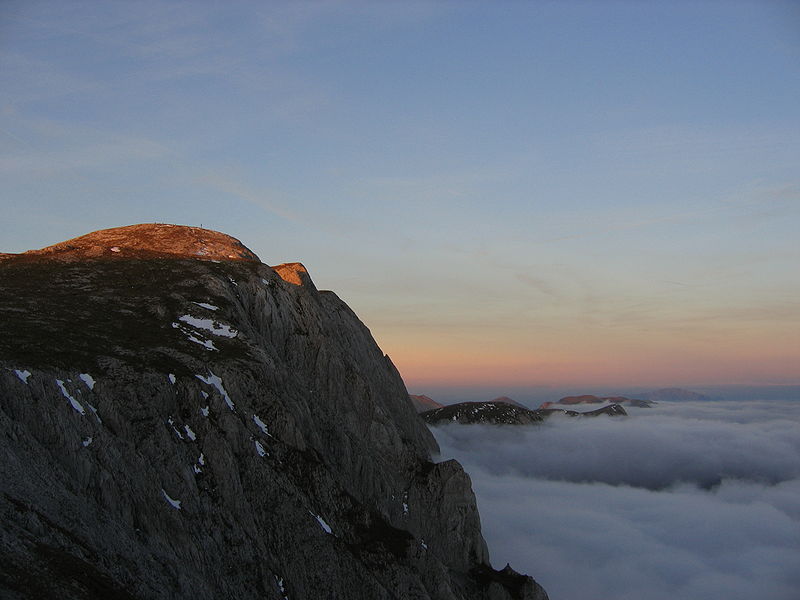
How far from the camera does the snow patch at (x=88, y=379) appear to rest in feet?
126

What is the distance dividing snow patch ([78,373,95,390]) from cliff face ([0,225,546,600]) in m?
0.07

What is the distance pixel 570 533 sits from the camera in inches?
5674

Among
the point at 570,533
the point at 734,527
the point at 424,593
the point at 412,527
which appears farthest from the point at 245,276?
the point at 734,527

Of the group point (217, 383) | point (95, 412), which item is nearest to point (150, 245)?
point (217, 383)

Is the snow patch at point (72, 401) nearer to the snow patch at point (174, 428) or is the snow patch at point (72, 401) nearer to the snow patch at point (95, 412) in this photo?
the snow patch at point (95, 412)

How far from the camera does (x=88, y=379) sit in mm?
38781

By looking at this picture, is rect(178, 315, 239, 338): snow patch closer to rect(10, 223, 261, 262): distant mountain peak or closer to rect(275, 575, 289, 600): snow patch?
rect(275, 575, 289, 600): snow patch

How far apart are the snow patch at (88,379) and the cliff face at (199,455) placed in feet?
0.23

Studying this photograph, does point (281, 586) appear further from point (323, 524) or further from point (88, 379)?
point (88, 379)

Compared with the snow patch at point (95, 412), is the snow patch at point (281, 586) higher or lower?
lower

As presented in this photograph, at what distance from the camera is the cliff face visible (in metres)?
29.9

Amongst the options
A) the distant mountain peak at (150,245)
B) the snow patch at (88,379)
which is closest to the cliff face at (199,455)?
the snow patch at (88,379)

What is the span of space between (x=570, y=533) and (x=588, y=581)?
27975 mm

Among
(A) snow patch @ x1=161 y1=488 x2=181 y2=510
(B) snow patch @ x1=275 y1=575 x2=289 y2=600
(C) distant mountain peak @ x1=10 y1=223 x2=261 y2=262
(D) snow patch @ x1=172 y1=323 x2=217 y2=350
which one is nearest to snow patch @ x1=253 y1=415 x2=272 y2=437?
(D) snow patch @ x1=172 y1=323 x2=217 y2=350
